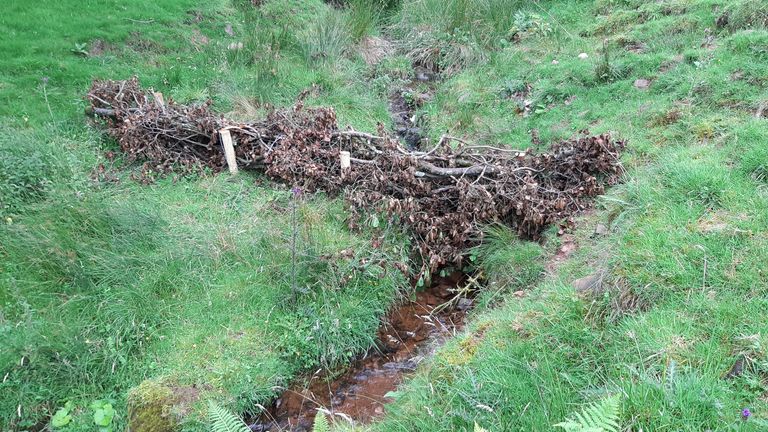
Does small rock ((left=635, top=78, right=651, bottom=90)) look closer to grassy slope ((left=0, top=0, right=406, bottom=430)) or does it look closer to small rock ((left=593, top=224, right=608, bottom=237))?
small rock ((left=593, top=224, right=608, bottom=237))

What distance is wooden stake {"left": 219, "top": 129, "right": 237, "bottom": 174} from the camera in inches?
204

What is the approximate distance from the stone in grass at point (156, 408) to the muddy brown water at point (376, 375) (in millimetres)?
474

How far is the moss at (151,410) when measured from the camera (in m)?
3.05

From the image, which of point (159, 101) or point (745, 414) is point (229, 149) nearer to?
point (159, 101)

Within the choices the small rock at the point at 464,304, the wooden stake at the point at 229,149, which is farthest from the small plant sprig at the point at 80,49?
the small rock at the point at 464,304

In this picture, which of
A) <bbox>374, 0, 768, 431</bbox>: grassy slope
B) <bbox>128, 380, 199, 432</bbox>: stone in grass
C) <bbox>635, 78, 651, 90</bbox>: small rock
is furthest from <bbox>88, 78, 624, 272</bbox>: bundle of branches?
<bbox>128, 380, 199, 432</bbox>: stone in grass

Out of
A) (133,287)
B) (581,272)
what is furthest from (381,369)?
(133,287)

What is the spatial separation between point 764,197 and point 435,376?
91.2 inches

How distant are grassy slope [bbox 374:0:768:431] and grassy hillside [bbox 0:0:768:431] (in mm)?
14

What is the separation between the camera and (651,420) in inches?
79.0

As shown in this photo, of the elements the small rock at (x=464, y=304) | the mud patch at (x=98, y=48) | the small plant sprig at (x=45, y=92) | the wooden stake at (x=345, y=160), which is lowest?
the small rock at (x=464, y=304)

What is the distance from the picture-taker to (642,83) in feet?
18.7

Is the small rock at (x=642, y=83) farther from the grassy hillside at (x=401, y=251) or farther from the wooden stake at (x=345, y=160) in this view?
the wooden stake at (x=345, y=160)

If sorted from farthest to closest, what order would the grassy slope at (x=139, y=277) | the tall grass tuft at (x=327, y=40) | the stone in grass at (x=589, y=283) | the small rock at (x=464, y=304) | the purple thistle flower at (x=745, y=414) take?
the tall grass tuft at (x=327, y=40)
the small rock at (x=464, y=304)
the grassy slope at (x=139, y=277)
the stone in grass at (x=589, y=283)
the purple thistle flower at (x=745, y=414)
